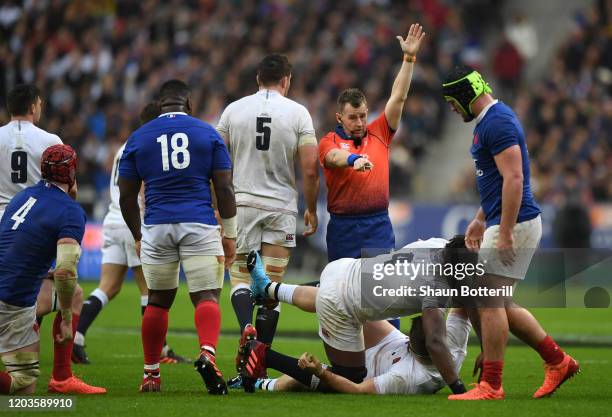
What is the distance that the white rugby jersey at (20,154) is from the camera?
1088 centimetres

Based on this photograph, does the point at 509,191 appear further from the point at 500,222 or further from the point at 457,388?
the point at 457,388

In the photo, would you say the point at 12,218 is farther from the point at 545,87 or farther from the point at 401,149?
the point at 545,87

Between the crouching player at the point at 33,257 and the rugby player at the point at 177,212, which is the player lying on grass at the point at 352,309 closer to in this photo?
the rugby player at the point at 177,212

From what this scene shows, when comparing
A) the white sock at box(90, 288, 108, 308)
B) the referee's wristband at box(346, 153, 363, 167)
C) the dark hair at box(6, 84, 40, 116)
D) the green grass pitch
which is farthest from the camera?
the white sock at box(90, 288, 108, 308)

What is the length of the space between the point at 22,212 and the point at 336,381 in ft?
9.07

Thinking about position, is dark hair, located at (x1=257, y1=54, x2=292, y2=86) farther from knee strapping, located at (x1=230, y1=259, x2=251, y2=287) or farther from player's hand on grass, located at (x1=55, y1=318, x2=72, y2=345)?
player's hand on grass, located at (x1=55, y1=318, x2=72, y2=345)

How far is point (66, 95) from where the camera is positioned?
27.4 meters

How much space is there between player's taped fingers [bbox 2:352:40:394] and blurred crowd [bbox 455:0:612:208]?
1587cm

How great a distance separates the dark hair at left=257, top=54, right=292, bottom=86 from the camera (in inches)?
426

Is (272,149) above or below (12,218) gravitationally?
above

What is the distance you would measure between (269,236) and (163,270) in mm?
1559

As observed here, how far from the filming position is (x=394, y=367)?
370 inches

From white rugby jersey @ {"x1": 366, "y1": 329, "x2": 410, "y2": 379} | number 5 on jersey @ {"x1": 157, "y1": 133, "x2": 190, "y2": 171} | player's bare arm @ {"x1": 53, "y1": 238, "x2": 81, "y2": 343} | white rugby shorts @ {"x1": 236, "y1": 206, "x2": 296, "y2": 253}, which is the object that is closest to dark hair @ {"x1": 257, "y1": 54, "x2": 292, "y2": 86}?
white rugby shorts @ {"x1": 236, "y1": 206, "x2": 296, "y2": 253}

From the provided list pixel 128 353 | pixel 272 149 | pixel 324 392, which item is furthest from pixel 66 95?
pixel 324 392
